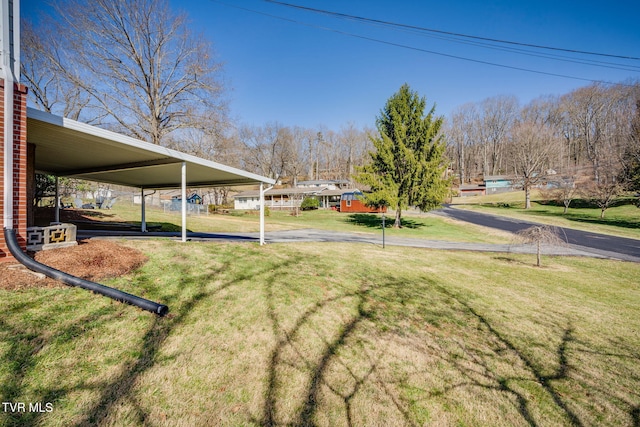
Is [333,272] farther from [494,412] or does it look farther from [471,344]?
[494,412]

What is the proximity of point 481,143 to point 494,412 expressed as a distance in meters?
76.3

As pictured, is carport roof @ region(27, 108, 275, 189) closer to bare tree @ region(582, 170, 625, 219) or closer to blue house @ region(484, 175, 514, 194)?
bare tree @ region(582, 170, 625, 219)

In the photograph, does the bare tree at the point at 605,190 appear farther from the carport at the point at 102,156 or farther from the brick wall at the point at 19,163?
the brick wall at the point at 19,163

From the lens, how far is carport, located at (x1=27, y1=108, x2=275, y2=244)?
5.38 meters

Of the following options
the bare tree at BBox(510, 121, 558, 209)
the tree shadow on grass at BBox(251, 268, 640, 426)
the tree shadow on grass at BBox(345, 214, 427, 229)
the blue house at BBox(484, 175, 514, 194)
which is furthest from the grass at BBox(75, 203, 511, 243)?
the blue house at BBox(484, 175, 514, 194)

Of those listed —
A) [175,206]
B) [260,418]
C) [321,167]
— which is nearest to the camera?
[260,418]

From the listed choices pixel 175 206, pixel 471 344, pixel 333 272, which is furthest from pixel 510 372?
pixel 175 206

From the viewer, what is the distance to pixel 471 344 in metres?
4.43

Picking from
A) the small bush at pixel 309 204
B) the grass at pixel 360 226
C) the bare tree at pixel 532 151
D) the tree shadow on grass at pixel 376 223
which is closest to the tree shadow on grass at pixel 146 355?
the grass at pixel 360 226

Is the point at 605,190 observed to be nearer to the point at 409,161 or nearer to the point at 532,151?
the point at 532,151

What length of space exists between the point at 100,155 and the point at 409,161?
18.5 meters

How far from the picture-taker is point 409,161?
830 inches

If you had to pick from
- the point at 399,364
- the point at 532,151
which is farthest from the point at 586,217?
the point at 399,364

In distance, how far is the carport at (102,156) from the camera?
5379 millimetres
